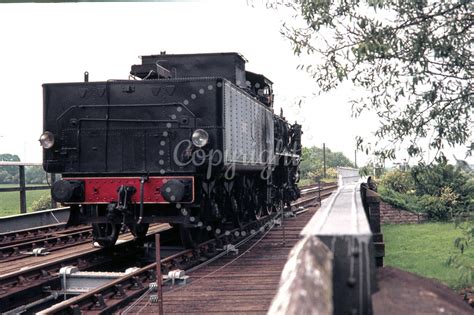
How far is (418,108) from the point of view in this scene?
5.95 metres

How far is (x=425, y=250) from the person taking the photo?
11664 millimetres

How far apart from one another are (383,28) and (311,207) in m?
13.1

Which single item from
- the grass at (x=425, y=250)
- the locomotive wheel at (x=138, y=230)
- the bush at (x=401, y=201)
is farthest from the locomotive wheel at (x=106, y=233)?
the bush at (x=401, y=201)

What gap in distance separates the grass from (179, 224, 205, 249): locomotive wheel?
10.6ft

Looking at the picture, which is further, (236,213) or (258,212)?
(258,212)

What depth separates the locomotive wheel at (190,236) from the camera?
333 inches

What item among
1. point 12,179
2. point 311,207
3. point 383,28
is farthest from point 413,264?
point 12,179

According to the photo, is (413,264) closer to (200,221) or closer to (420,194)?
(200,221)

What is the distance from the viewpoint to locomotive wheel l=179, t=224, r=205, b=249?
847cm

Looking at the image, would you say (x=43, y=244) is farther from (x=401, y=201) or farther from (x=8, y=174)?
(x=401, y=201)

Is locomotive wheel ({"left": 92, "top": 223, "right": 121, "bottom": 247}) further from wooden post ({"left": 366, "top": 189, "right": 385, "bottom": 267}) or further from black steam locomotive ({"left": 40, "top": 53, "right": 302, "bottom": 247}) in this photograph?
wooden post ({"left": 366, "top": 189, "right": 385, "bottom": 267})

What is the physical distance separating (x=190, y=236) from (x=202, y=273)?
111cm

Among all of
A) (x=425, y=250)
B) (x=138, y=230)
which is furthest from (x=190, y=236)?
(x=425, y=250)

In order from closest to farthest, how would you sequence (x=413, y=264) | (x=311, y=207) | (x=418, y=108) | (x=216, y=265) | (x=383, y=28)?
(x=383, y=28) → (x=418, y=108) → (x=216, y=265) → (x=413, y=264) → (x=311, y=207)
